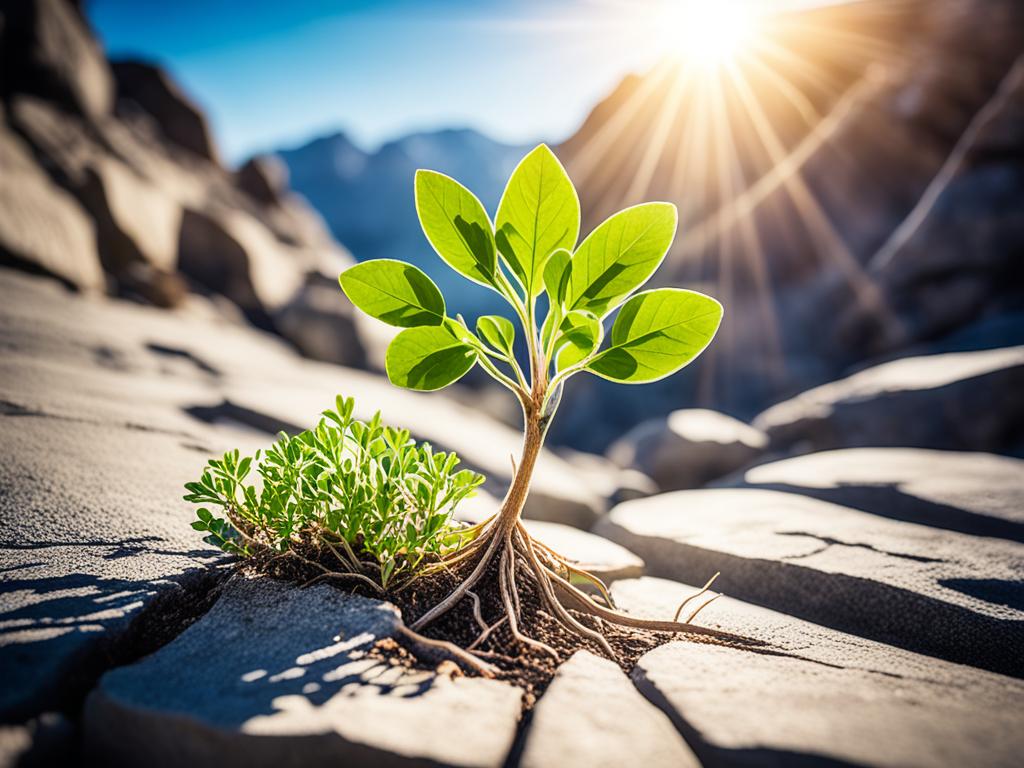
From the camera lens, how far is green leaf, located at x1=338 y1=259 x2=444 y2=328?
99cm

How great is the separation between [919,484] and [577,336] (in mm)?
1947

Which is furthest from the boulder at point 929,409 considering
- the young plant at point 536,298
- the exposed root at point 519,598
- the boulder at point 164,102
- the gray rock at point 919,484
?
the boulder at point 164,102

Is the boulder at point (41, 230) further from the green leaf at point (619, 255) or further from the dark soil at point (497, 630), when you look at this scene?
the green leaf at point (619, 255)

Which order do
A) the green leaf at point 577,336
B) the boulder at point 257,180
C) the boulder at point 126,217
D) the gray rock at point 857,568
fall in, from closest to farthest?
1. the green leaf at point 577,336
2. the gray rock at point 857,568
3. the boulder at point 126,217
4. the boulder at point 257,180

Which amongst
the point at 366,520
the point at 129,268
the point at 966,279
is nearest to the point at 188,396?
the point at 366,520

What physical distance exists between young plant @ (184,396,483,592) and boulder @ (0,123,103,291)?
190 inches

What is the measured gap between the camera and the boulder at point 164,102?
13648 mm

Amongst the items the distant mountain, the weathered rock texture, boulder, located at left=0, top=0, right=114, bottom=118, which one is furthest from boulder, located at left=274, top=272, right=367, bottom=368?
the distant mountain

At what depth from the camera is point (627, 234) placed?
1.01m

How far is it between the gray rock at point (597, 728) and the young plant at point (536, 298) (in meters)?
0.16

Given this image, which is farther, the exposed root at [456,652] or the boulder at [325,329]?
the boulder at [325,329]

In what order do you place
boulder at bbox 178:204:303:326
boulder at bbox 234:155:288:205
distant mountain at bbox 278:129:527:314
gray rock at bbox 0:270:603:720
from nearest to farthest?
gray rock at bbox 0:270:603:720 < boulder at bbox 178:204:303:326 < boulder at bbox 234:155:288:205 < distant mountain at bbox 278:129:527:314

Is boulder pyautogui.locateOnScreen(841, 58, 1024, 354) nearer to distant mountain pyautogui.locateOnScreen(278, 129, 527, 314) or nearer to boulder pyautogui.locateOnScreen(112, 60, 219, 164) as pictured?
boulder pyautogui.locateOnScreen(112, 60, 219, 164)

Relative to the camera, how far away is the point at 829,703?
80 centimetres
